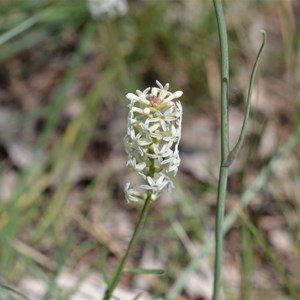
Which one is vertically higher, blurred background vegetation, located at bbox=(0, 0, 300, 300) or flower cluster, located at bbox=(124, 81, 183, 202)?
flower cluster, located at bbox=(124, 81, 183, 202)

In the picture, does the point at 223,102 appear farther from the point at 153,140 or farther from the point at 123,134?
the point at 123,134

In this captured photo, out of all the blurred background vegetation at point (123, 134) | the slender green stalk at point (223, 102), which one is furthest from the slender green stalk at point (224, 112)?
the blurred background vegetation at point (123, 134)

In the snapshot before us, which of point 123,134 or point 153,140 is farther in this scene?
point 123,134

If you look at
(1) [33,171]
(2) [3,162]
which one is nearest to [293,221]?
(1) [33,171]

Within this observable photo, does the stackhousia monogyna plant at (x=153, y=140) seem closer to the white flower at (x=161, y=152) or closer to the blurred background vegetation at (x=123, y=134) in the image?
the white flower at (x=161, y=152)

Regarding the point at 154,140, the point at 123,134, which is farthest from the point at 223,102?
the point at 123,134

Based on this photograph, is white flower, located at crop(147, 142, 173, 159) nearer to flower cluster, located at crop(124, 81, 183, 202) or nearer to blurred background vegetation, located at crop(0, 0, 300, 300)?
flower cluster, located at crop(124, 81, 183, 202)

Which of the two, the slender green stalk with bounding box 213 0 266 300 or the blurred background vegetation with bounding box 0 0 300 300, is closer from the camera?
the slender green stalk with bounding box 213 0 266 300

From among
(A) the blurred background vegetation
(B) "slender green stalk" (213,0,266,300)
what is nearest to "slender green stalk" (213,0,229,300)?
(B) "slender green stalk" (213,0,266,300)

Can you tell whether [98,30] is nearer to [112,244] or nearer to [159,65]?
[159,65]

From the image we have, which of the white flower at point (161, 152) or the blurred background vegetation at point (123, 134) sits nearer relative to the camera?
the white flower at point (161, 152)
